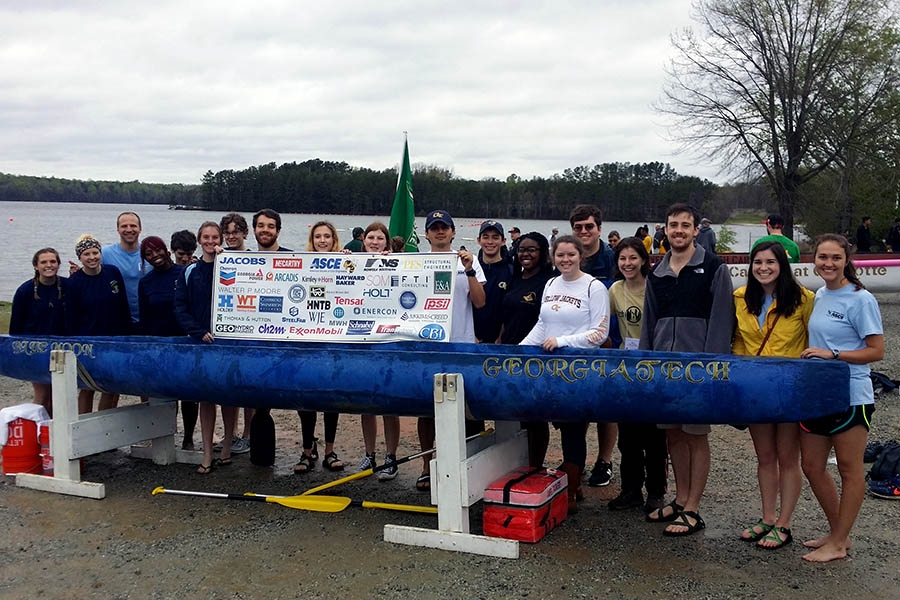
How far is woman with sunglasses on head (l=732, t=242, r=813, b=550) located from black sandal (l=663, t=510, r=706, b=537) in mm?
283

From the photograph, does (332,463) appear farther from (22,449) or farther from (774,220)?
(774,220)

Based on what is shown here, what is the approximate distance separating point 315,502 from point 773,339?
10.3ft

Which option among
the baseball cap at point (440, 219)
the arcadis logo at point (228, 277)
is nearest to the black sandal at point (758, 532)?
the baseball cap at point (440, 219)

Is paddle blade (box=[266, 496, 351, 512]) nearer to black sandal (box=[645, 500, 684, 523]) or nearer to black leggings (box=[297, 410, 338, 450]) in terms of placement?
black leggings (box=[297, 410, 338, 450])

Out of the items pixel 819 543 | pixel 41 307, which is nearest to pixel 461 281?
pixel 819 543

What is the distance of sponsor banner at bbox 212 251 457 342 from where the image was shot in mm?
5375

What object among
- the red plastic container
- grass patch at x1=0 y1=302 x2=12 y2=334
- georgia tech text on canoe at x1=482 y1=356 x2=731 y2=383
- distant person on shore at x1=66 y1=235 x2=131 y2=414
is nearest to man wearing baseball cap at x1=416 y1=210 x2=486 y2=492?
georgia tech text on canoe at x1=482 y1=356 x2=731 y2=383

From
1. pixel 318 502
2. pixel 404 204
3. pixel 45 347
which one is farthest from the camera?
pixel 404 204

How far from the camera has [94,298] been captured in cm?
668

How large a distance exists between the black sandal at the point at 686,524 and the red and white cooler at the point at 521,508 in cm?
72

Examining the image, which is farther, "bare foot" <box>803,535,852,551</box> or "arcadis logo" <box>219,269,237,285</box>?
"arcadis logo" <box>219,269,237,285</box>

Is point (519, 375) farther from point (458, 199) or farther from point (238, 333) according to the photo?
point (458, 199)

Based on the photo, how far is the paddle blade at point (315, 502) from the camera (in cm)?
549

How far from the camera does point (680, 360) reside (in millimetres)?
4551
